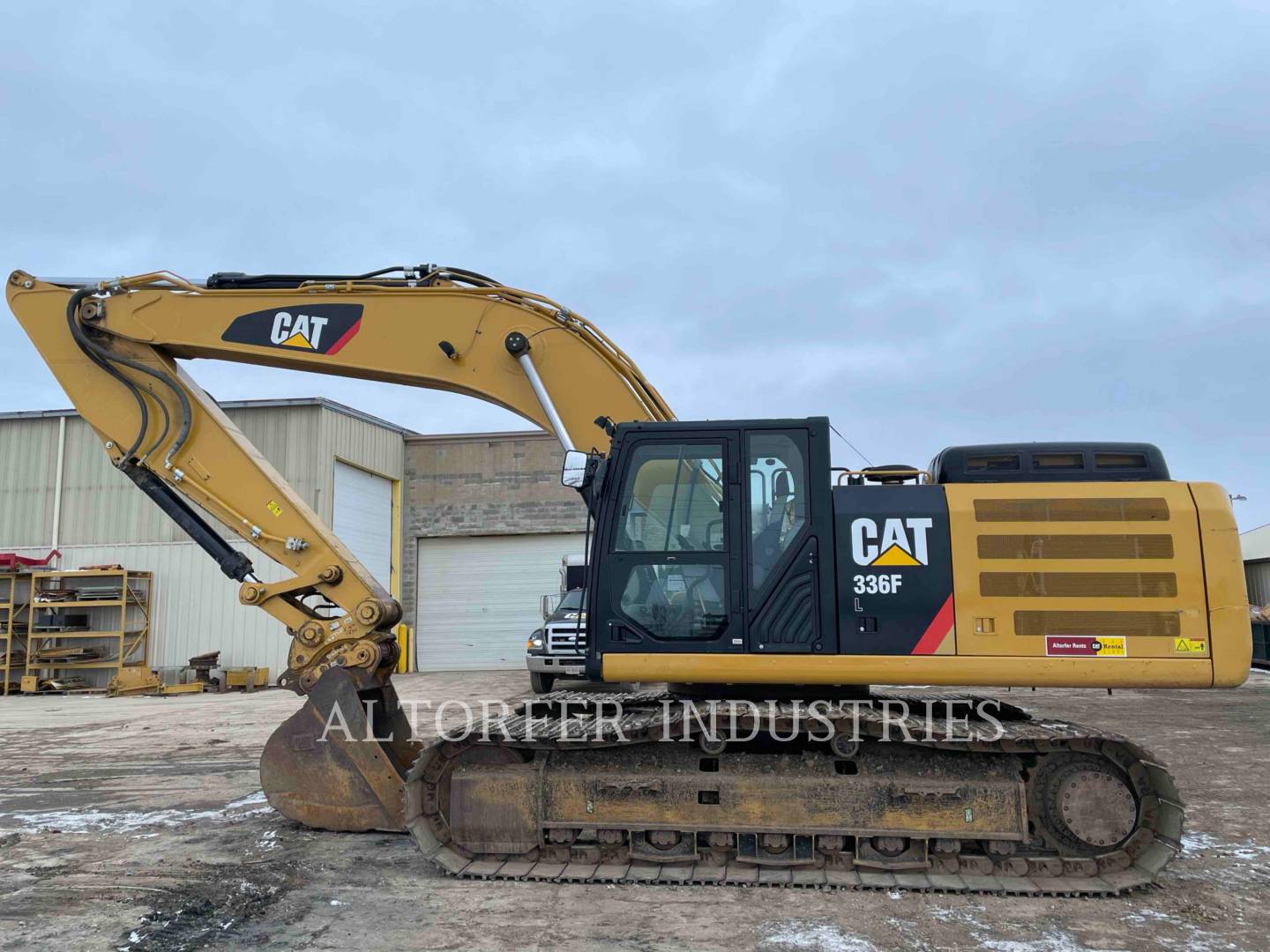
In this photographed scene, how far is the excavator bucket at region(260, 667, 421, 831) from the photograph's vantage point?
6.88 meters

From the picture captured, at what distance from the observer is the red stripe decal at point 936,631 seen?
5.72m

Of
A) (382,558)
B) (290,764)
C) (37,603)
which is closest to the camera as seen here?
(290,764)

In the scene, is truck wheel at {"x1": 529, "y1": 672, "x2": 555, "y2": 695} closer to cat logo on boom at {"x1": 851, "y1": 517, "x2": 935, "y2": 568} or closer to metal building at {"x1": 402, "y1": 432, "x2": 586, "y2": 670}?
metal building at {"x1": 402, "y1": 432, "x2": 586, "y2": 670}

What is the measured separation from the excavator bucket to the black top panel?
14.9 feet

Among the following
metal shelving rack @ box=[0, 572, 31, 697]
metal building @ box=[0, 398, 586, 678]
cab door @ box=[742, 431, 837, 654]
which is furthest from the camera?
metal building @ box=[0, 398, 586, 678]

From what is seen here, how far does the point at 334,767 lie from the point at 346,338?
323 cm

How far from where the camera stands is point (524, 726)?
6.36 metres

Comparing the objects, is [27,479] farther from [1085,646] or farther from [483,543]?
[1085,646]

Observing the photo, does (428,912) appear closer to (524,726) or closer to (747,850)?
(524,726)

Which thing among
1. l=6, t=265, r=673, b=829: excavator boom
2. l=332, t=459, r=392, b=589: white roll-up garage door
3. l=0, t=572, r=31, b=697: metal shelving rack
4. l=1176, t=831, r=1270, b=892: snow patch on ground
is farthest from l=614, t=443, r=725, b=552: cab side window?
l=0, t=572, r=31, b=697: metal shelving rack

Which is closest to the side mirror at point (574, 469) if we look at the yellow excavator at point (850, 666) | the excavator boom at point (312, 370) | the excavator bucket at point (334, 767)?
the yellow excavator at point (850, 666)

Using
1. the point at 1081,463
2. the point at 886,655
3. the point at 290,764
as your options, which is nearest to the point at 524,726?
the point at 290,764

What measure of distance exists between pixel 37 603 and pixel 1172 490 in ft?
75.6

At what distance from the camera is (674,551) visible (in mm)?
5969
